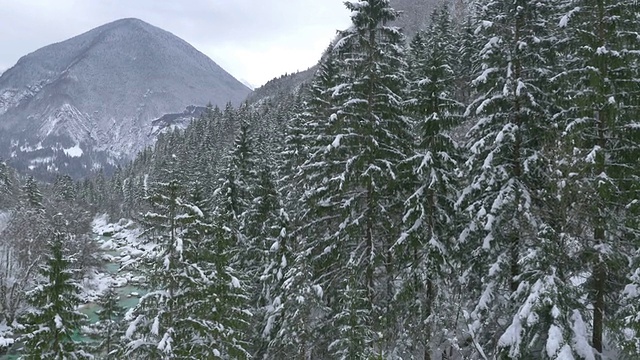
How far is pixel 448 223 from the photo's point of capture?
16.6 m

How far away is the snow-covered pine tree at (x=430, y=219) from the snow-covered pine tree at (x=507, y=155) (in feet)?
2.64

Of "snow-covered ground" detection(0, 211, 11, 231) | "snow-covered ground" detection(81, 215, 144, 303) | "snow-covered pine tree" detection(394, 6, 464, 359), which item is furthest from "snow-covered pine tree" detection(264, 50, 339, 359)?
"snow-covered ground" detection(0, 211, 11, 231)

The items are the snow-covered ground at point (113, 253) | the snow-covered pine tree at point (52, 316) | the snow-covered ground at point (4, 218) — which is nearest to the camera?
the snow-covered pine tree at point (52, 316)

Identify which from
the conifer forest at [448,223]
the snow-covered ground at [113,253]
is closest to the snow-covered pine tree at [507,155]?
the conifer forest at [448,223]

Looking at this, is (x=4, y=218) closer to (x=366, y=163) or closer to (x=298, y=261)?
(x=298, y=261)

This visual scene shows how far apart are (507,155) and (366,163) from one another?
4914 millimetres

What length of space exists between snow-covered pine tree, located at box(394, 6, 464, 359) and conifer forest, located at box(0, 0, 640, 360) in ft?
0.24

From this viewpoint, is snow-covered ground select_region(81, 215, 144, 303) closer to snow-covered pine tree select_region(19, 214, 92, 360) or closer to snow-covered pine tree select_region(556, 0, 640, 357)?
snow-covered pine tree select_region(19, 214, 92, 360)

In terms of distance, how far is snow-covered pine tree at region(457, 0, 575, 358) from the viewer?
1475 centimetres

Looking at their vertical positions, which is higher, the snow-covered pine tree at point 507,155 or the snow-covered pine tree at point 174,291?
the snow-covered pine tree at point 507,155

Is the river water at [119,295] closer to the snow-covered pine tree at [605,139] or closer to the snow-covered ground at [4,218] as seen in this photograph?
the snow-covered ground at [4,218]

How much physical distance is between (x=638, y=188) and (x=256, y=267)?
19731 millimetres

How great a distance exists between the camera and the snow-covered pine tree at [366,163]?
16688 mm

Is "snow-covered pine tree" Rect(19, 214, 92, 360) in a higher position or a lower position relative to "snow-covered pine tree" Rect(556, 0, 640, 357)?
lower
